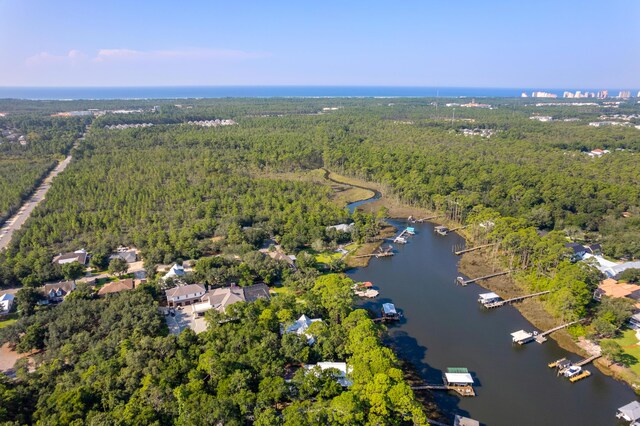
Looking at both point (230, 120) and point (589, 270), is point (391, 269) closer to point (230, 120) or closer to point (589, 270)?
point (589, 270)

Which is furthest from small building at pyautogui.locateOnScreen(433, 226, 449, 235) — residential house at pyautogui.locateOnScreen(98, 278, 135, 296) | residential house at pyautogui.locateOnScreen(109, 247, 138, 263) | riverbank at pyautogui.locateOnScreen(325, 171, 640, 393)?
residential house at pyautogui.locateOnScreen(109, 247, 138, 263)

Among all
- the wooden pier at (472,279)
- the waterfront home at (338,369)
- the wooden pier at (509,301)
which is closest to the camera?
the waterfront home at (338,369)

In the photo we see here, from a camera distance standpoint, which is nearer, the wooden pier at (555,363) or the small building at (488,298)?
the wooden pier at (555,363)

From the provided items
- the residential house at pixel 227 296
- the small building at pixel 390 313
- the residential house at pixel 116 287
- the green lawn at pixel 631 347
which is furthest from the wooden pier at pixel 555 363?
the residential house at pixel 116 287

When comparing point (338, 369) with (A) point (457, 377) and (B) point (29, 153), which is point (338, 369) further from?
(B) point (29, 153)

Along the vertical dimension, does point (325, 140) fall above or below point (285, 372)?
above

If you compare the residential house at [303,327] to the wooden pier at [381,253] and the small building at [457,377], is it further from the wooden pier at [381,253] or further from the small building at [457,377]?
the wooden pier at [381,253]

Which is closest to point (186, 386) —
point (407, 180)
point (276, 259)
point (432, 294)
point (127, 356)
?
point (127, 356)
